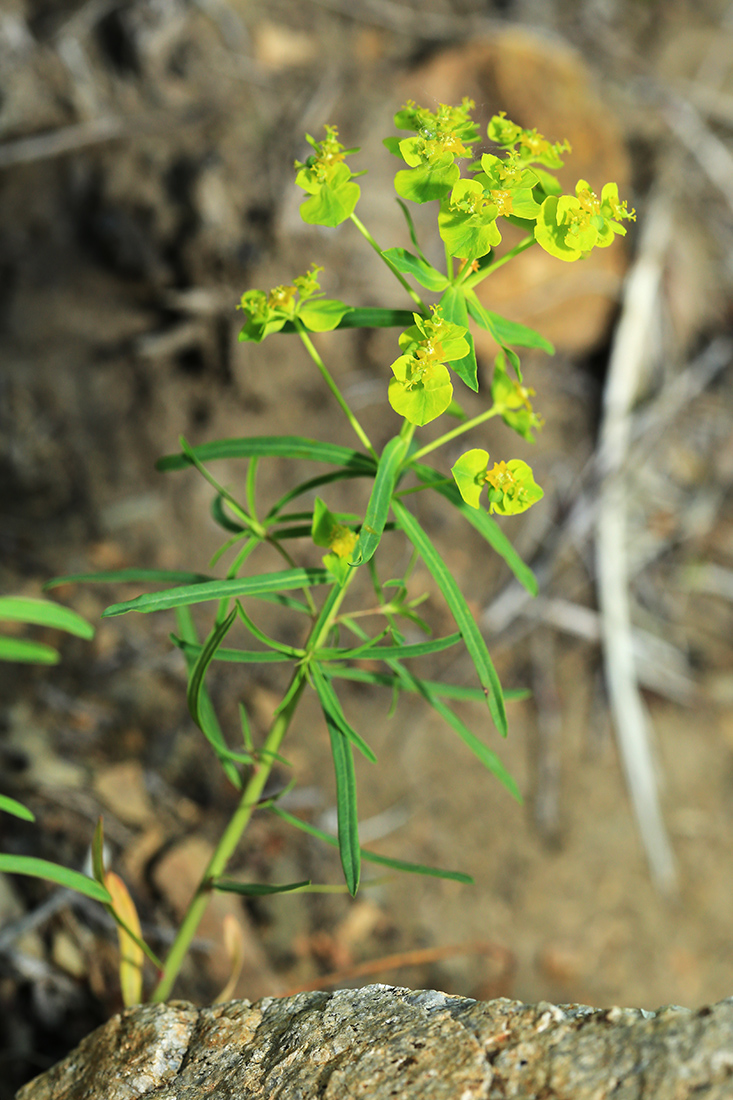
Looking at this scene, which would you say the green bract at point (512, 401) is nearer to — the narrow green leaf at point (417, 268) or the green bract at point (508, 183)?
the narrow green leaf at point (417, 268)

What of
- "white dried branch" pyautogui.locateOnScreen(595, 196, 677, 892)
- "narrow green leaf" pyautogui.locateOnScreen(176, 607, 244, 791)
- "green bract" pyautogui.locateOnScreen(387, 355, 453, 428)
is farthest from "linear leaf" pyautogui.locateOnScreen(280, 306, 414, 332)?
"white dried branch" pyautogui.locateOnScreen(595, 196, 677, 892)

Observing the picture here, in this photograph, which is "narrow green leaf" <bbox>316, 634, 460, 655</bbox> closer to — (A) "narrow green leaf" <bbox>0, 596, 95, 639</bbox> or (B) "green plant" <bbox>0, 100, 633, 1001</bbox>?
(B) "green plant" <bbox>0, 100, 633, 1001</bbox>

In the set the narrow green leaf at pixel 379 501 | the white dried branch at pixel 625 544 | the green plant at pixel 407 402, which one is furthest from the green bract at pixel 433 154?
the white dried branch at pixel 625 544

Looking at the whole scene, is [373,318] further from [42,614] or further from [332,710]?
[42,614]

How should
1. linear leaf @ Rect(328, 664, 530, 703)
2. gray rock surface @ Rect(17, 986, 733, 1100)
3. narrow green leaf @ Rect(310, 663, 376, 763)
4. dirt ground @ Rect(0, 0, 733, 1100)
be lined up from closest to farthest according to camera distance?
gray rock surface @ Rect(17, 986, 733, 1100)
narrow green leaf @ Rect(310, 663, 376, 763)
linear leaf @ Rect(328, 664, 530, 703)
dirt ground @ Rect(0, 0, 733, 1100)

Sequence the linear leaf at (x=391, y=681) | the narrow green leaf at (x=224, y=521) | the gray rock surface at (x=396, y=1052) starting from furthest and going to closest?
the narrow green leaf at (x=224, y=521) → the linear leaf at (x=391, y=681) → the gray rock surface at (x=396, y=1052)

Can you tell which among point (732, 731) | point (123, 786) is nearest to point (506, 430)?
point (732, 731)

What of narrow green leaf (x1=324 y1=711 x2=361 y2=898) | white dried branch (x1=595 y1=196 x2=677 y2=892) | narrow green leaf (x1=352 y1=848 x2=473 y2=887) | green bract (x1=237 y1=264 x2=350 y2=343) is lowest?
white dried branch (x1=595 y1=196 x2=677 y2=892)

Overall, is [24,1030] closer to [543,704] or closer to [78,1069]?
[78,1069]
